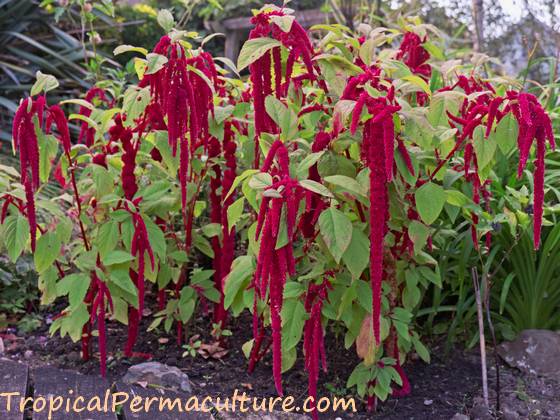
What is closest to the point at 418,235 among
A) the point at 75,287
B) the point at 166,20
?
the point at 166,20

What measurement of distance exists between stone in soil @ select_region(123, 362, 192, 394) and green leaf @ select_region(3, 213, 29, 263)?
48 cm

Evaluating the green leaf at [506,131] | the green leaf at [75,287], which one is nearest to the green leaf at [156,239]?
the green leaf at [75,287]

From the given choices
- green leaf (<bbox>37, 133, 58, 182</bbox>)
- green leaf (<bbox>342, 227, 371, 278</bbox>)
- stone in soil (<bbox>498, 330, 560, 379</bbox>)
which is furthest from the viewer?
stone in soil (<bbox>498, 330, 560, 379</bbox>)

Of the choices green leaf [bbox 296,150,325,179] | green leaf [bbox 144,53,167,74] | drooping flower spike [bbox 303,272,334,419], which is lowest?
drooping flower spike [bbox 303,272,334,419]

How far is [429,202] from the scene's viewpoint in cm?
156

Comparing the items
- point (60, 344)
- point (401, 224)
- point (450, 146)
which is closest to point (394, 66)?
point (450, 146)

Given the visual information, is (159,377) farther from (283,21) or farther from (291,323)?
(283,21)

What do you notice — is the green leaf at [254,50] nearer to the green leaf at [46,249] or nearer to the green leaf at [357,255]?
the green leaf at [357,255]

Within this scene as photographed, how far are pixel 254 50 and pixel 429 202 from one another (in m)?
0.53

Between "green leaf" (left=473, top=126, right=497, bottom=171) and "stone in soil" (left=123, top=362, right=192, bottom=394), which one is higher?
"green leaf" (left=473, top=126, right=497, bottom=171)

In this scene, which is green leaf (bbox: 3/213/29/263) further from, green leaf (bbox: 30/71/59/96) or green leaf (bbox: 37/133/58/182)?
green leaf (bbox: 30/71/59/96)

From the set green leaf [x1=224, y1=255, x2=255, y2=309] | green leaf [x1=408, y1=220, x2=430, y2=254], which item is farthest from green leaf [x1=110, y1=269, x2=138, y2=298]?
green leaf [x1=408, y1=220, x2=430, y2=254]

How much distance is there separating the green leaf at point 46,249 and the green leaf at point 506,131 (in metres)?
1.20

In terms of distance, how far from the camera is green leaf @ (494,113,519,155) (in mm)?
1434
